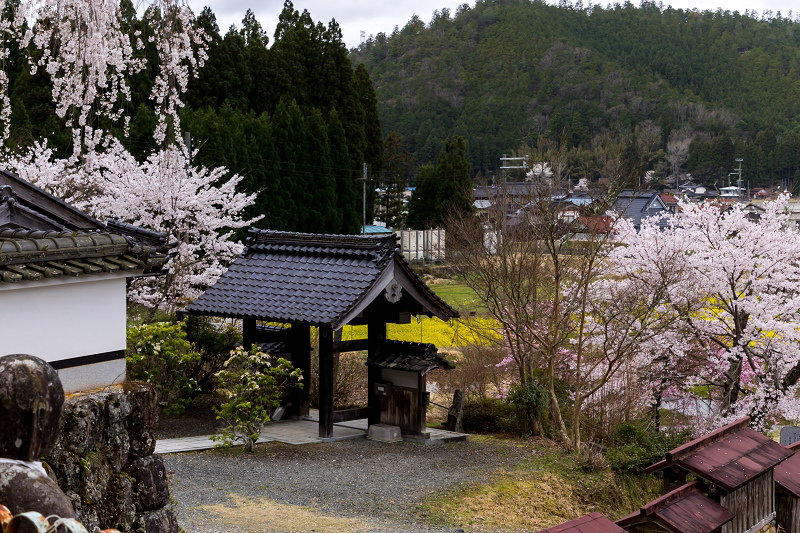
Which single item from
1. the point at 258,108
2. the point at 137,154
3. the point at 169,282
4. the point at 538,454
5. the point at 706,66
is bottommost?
the point at 538,454

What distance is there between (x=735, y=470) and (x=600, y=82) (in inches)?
2728

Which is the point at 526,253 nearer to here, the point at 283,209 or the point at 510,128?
the point at 283,209

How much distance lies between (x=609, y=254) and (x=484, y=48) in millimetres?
70572

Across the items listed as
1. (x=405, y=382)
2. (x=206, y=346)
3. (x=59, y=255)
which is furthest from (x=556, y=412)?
(x=59, y=255)

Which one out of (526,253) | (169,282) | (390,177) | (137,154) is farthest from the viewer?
(390,177)

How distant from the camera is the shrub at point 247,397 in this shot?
32.2 ft

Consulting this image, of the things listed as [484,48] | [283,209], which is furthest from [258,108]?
[484,48]

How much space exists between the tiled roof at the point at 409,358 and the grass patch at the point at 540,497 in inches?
70.2

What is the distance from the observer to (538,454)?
1066cm

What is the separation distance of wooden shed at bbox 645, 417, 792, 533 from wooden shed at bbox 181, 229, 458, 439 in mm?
4938

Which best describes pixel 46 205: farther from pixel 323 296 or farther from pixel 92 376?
pixel 323 296

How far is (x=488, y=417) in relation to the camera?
1314 cm

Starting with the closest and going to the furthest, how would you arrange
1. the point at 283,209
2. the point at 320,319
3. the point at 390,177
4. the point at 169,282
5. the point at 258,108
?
the point at 320,319 < the point at 169,282 < the point at 283,209 < the point at 258,108 < the point at 390,177

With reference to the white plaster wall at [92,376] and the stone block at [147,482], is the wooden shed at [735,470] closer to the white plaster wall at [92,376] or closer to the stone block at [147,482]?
the stone block at [147,482]
